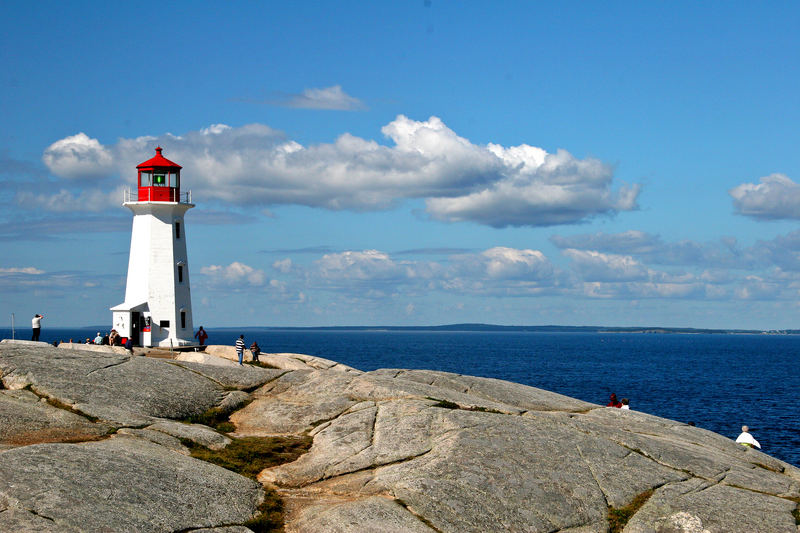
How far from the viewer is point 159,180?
53062mm

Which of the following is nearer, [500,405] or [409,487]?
[409,487]

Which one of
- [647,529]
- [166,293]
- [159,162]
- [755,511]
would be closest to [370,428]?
[647,529]

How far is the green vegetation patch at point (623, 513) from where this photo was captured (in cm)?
2031

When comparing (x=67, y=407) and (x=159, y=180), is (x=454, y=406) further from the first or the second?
(x=159, y=180)

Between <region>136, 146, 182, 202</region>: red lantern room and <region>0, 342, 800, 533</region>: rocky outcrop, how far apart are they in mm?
22712

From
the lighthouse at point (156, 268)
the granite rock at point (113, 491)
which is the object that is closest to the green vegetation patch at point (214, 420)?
the granite rock at point (113, 491)

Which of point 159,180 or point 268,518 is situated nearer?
point 268,518

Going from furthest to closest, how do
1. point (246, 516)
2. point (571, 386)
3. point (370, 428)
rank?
point (571, 386) < point (370, 428) < point (246, 516)

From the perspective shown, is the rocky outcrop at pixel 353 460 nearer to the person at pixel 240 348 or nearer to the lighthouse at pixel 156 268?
the person at pixel 240 348

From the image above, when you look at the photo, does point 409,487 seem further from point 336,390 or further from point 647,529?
point 336,390

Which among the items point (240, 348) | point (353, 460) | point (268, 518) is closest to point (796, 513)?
point (353, 460)

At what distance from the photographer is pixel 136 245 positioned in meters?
52.6

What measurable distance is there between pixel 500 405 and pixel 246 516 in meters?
14.2

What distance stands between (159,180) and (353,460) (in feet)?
120
